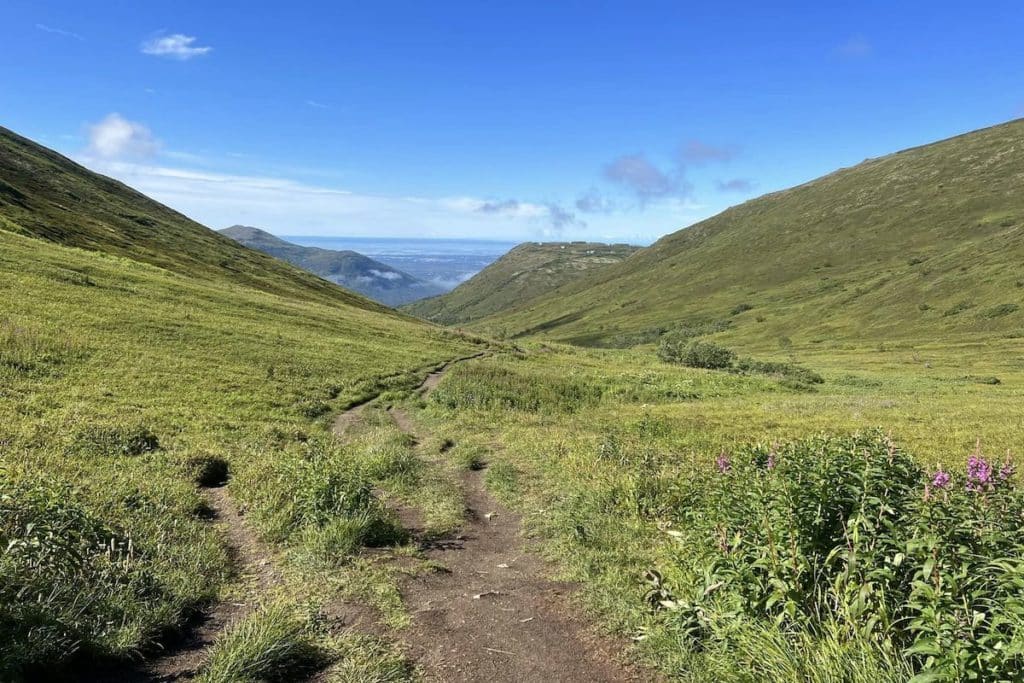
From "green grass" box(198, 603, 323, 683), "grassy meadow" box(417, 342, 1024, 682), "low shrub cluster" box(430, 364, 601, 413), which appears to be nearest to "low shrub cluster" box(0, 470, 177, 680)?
"green grass" box(198, 603, 323, 683)

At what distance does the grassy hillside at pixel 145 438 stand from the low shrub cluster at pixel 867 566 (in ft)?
19.5

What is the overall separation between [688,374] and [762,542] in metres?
39.6

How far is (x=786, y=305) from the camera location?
484 feet

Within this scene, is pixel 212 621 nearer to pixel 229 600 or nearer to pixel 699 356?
pixel 229 600

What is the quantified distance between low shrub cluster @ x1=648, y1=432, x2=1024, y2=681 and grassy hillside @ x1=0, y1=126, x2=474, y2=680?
19.5 feet

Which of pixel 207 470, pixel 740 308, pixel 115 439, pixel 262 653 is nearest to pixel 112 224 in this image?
pixel 115 439

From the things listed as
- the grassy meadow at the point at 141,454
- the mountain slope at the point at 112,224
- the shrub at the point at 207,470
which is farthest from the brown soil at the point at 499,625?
the mountain slope at the point at 112,224

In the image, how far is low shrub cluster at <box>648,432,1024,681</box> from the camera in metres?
4.36

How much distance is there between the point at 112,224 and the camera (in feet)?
305

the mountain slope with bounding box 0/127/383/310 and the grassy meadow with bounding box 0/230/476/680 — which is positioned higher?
the mountain slope with bounding box 0/127/383/310

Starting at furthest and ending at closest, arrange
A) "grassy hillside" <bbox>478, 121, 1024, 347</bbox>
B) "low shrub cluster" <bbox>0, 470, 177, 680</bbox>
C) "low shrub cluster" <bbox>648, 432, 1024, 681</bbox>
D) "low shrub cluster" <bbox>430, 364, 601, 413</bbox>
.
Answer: "grassy hillside" <bbox>478, 121, 1024, 347</bbox> < "low shrub cluster" <bbox>430, 364, 601, 413</bbox> < "low shrub cluster" <bbox>0, 470, 177, 680</bbox> < "low shrub cluster" <bbox>648, 432, 1024, 681</bbox>

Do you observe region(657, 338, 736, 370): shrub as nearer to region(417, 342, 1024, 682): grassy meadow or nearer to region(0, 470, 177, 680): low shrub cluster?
region(417, 342, 1024, 682): grassy meadow

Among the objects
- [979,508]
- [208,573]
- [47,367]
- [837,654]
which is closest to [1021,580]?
[837,654]

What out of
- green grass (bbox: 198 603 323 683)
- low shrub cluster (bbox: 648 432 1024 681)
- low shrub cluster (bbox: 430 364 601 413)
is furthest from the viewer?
low shrub cluster (bbox: 430 364 601 413)
